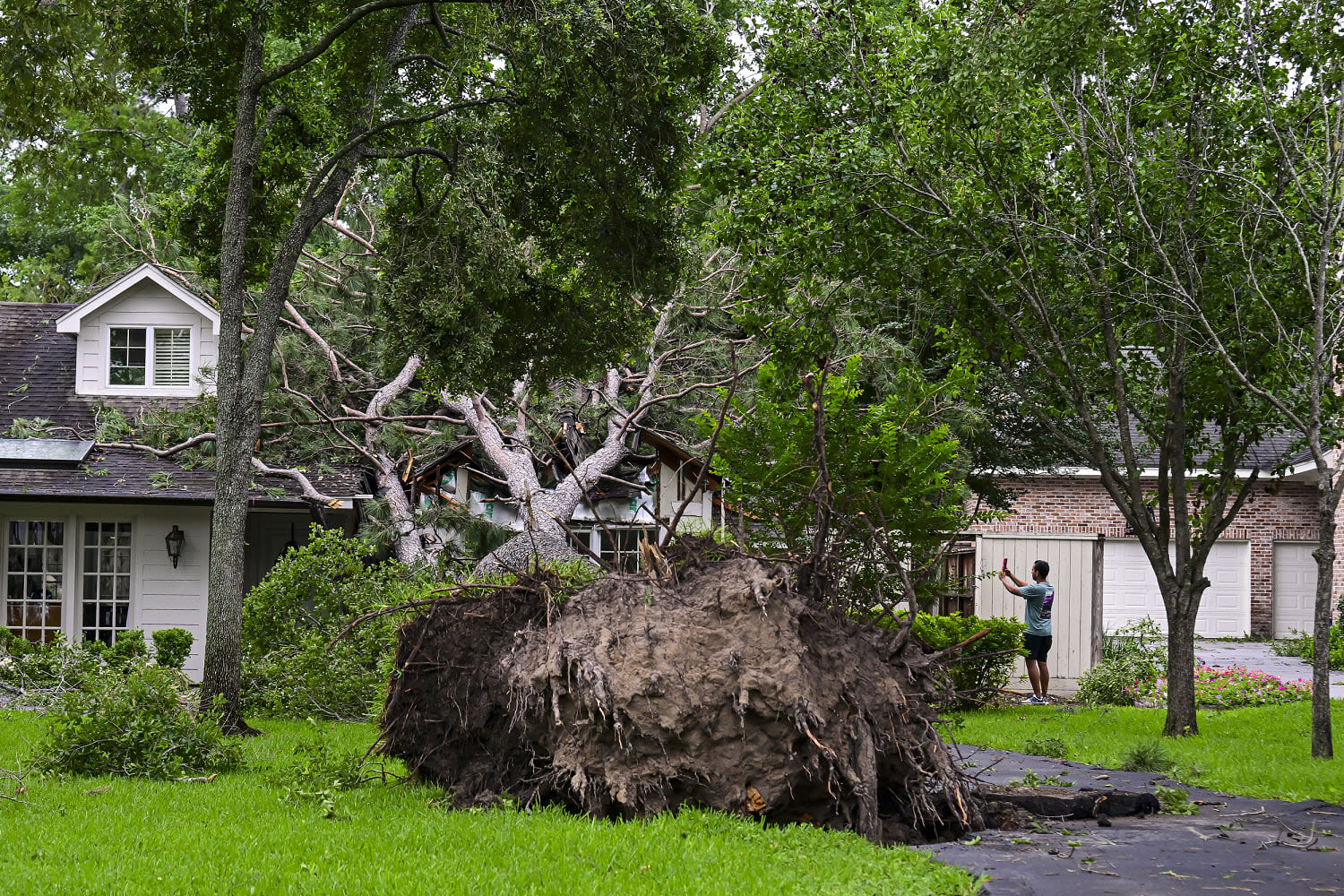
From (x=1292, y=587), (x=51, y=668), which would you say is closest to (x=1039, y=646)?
(x=51, y=668)

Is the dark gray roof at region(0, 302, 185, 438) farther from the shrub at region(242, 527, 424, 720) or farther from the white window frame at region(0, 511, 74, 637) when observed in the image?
the shrub at region(242, 527, 424, 720)

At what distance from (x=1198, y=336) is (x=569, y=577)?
7088 mm

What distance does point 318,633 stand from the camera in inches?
530

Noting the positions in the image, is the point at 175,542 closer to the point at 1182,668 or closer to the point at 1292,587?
the point at 1182,668

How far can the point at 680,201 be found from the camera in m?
16.7

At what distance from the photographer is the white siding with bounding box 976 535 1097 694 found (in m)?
16.5

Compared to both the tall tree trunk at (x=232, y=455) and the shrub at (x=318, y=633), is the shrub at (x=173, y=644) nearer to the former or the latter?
the shrub at (x=318, y=633)

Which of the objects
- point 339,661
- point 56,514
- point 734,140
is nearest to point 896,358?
point 734,140

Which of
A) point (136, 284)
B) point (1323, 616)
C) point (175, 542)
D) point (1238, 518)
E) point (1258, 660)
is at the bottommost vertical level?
point (1258, 660)

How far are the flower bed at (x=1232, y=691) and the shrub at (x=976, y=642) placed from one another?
1939mm

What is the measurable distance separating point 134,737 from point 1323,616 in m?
9.65

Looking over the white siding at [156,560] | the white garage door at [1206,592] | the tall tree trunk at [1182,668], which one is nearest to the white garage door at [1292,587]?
the white garage door at [1206,592]

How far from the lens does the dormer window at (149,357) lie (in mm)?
19078

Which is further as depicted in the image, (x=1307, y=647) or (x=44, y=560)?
(x=1307, y=647)
